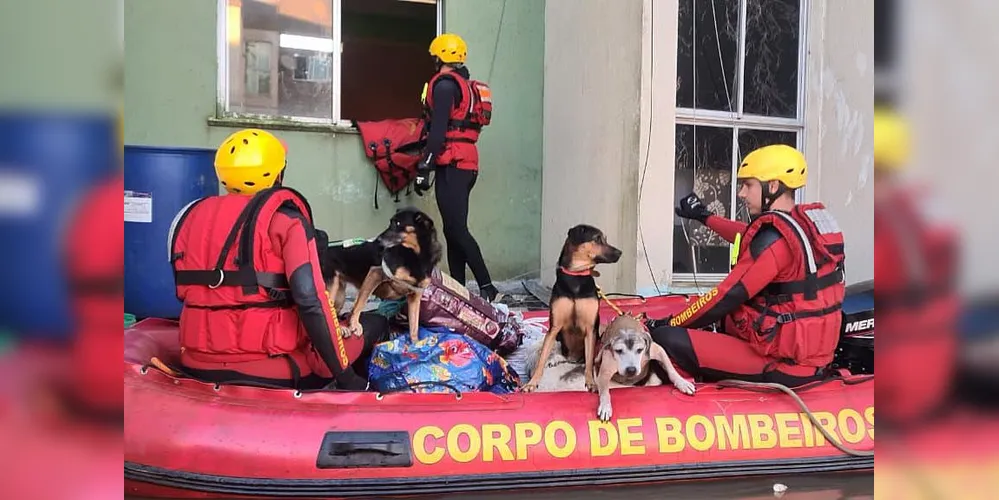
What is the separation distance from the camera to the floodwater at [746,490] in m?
2.99

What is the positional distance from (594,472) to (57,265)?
2489mm

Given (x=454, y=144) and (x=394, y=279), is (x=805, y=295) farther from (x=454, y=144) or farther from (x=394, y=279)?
(x=454, y=144)

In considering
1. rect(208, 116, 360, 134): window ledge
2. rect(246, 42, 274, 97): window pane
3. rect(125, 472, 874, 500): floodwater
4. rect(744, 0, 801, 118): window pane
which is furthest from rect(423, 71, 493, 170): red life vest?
rect(125, 472, 874, 500): floodwater

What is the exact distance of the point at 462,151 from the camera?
5.54m

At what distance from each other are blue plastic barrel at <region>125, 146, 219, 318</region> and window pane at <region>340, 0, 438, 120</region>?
7.99 ft

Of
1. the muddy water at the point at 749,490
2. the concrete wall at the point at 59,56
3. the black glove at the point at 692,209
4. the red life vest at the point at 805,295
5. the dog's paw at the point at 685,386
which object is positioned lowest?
the muddy water at the point at 749,490

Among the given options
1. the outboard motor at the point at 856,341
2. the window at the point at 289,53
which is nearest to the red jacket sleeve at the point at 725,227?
the outboard motor at the point at 856,341

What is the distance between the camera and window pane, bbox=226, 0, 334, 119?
20.6 feet

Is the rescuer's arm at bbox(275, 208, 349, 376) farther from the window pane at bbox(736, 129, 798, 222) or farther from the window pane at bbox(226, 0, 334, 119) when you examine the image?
the window pane at bbox(736, 129, 798, 222)

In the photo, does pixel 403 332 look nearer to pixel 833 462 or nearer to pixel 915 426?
pixel 833 462

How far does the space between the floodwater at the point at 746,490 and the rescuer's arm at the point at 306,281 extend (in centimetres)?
115

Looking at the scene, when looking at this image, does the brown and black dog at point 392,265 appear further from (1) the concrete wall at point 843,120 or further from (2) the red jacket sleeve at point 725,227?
(1) the concrete wall at point 843,120

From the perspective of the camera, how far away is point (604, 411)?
302 cm

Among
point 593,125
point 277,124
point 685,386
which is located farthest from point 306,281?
point 593,125
